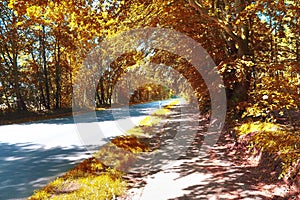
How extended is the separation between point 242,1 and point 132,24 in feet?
12.7

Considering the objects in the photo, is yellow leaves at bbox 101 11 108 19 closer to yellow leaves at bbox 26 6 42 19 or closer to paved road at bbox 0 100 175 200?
yellow leaves at bbox 26 6 42 19

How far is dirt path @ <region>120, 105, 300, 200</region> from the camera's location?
469cm

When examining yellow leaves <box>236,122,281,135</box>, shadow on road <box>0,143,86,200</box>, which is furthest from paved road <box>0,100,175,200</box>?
yellow leaves <box>236,122,281,135</box>

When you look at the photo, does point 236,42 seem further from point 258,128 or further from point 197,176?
point 197,176

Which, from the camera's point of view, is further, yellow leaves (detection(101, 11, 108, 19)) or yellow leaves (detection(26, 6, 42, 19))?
yellow leaves (detection(101, 11, 108, 19))

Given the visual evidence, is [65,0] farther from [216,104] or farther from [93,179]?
[216,104]

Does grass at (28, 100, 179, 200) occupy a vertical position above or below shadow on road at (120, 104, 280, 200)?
above

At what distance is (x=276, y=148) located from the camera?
5.44 m

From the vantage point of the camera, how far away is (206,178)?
5.56 m

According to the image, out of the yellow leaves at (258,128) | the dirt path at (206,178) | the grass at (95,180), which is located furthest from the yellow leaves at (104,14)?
the yellow leaves at (258,128)

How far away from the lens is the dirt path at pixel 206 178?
4691 mm

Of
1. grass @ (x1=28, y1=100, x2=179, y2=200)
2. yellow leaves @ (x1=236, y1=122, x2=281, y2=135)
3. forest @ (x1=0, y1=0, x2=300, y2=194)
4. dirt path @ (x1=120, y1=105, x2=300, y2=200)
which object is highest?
forest @ (x1=0, y1=0, x2=300, y2=194)

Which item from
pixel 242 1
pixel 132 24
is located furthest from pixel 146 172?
pixel 242 1

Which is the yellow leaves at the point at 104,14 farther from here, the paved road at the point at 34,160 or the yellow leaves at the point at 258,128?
the yellow leaves at the point at 258,128
